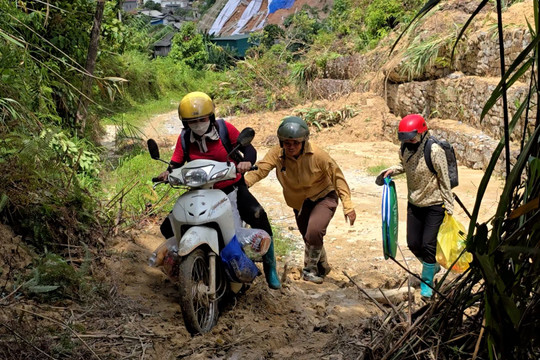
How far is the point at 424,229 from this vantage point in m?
5.66

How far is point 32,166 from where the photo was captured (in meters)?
5.21

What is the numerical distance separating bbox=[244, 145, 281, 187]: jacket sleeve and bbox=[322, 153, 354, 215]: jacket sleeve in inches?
16.8

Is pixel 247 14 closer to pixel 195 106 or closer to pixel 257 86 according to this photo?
pixel 257 86

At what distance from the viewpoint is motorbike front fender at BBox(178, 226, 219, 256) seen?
4.05 metres

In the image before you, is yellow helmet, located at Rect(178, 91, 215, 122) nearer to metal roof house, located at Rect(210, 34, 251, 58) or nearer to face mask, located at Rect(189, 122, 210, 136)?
face mask, located at Rect(189, 122, 210, 136)

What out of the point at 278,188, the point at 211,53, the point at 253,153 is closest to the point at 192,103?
the point at 253,153

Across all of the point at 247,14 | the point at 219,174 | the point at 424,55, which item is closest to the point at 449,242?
the point at 219,174

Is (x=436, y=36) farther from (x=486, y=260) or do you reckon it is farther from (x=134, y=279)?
(x=486, y=260)

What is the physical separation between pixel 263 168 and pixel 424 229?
5.04 feet

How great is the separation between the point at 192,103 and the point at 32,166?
1.59m

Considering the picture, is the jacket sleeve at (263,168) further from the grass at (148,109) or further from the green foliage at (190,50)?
the green foliage at (190,50)

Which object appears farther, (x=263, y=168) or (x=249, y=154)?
(x=263, y=168)

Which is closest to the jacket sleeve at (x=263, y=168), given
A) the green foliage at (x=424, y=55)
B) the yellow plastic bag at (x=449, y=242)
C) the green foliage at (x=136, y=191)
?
the green foliage at (x=136, y=191)

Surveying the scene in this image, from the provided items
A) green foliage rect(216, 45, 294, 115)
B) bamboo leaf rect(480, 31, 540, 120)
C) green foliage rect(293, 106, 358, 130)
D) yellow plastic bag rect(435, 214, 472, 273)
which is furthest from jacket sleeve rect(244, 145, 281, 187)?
green foliage rect(216, 45, 294, 115)
